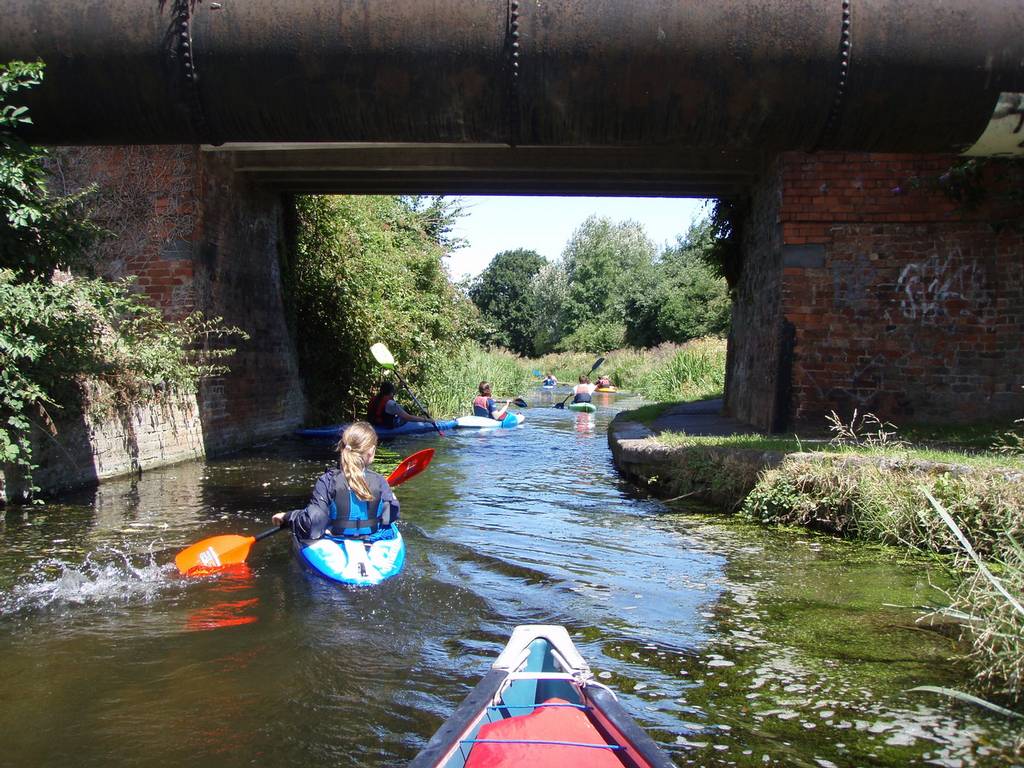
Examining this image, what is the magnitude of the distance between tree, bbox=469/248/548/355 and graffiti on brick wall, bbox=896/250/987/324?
4872cm

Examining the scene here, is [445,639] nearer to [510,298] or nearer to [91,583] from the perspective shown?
[91,583]

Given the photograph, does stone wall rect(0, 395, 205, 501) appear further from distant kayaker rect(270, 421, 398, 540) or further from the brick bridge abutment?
distant kayaker rect(270, 421, 398, 540)

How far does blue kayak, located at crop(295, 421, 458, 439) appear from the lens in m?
14.2

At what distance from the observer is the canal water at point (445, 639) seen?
3438 millimetres

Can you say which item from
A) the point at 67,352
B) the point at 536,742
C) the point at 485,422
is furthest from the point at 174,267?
the point at 536,742

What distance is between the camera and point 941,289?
8820 millimetres

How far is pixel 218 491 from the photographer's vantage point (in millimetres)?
9109

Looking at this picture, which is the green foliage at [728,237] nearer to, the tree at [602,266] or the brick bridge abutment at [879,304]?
the brick bridge abutment at [879,304]

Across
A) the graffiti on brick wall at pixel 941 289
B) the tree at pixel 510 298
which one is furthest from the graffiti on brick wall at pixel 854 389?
the tree at pixel 510 298

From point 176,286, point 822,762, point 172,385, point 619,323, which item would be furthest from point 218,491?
point 619,323

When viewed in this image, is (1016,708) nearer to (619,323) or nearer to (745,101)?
(745,101)

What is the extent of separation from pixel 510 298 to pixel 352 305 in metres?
45.5

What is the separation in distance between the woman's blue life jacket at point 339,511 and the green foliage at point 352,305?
373 inches

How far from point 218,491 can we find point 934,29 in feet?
25.4
